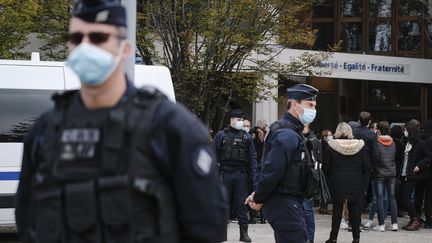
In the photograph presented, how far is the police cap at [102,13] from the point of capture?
113 inches

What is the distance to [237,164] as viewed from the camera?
1109 centimetres

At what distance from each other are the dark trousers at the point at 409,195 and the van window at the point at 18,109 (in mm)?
6652

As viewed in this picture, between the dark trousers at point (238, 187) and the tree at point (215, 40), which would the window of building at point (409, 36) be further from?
the dark trousers at point (238, 187)

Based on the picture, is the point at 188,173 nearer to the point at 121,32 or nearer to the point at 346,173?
the point at 121,32

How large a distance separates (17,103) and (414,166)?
703 centimetres

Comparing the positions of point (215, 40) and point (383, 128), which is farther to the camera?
point (215, 40)

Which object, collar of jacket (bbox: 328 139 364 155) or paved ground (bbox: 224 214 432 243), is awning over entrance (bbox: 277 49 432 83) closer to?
paved ground (bbox: 224 214 432 243)

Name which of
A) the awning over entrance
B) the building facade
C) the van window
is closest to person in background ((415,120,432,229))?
the van window

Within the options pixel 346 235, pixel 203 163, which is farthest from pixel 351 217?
pixel 203 163

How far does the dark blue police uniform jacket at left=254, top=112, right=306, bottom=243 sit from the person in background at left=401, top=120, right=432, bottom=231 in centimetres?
708

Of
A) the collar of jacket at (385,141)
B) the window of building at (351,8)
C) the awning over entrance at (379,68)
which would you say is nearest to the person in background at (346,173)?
the collar of jacket at (385,141)

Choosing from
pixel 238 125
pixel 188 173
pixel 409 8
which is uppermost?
pixel 409 8

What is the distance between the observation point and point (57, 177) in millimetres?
2805

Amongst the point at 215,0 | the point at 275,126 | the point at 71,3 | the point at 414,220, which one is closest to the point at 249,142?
the point at 414,220
